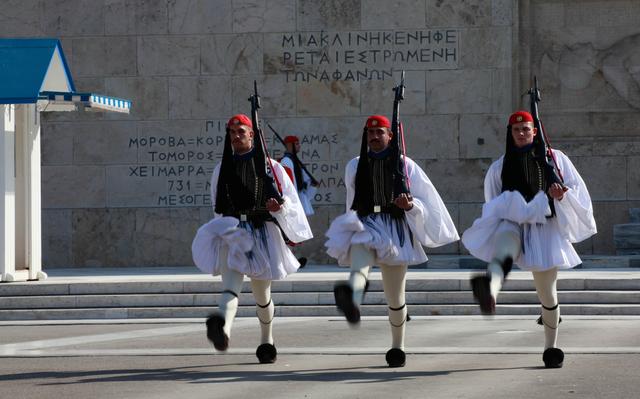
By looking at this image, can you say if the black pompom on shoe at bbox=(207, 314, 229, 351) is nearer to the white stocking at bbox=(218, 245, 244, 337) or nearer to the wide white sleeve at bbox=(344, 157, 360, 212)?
the white stocking at bbox=(218, 245, 244, 337)

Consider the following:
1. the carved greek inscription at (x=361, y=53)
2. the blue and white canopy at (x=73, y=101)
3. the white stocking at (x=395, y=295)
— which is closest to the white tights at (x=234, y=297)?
the white stocking at (x=395, y=295)

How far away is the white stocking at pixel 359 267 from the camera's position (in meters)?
10.6

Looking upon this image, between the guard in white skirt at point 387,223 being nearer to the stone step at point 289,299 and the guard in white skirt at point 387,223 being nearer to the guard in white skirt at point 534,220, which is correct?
the guard in white skirt at point 534,220

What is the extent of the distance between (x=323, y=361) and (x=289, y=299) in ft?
17.8

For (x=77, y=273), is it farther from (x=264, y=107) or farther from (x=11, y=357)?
(x=11, y=357)

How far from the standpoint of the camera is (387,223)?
11336mm

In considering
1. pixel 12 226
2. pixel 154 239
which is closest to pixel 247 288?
pixel 12 226

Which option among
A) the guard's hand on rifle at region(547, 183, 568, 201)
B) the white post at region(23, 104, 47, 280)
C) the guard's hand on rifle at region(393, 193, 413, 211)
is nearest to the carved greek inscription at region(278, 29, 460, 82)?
the white post at region(23, 104, 47, 280)

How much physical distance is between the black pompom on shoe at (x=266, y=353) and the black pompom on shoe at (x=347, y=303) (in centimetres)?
134

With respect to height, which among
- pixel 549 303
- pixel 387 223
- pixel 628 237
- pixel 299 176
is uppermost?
pixel 299 176

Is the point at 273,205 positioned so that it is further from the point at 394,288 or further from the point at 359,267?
the point at 394,288

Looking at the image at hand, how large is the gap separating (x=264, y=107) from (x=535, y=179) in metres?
11.3

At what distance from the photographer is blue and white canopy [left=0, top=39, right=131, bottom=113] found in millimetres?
17656

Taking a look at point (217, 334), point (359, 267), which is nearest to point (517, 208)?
point (359, 267)
